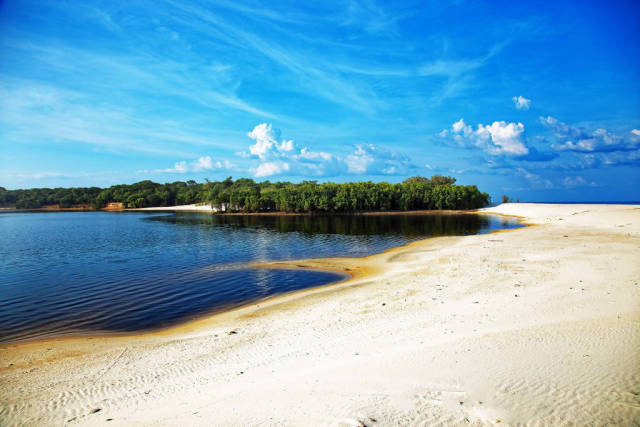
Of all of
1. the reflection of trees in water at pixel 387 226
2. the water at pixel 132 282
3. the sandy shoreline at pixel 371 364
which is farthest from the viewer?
the reflection of trees in water at pixel 387 226

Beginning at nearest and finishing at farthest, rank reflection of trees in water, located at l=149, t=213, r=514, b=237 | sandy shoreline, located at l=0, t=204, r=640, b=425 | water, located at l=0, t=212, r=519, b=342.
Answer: sandy shoreline, located at l=0, t=204, r=640, b=425 < water, located at l=0, t=212, r=519, b=342 < reflection of trees in water, located at l=149, t=213, r=514, b=237

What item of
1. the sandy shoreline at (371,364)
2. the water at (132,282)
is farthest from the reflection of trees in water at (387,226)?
the sandy shoreline at (371,364)

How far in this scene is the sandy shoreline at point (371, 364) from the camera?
679cm

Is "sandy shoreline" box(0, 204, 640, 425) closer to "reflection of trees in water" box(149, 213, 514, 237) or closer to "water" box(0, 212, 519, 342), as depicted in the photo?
"water" box(0, 212, 519, 342)

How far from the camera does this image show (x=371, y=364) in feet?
29.2

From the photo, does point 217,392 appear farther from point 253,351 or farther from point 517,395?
point 517,395

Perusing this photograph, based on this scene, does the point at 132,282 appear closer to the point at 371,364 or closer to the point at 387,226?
the point at 371,364

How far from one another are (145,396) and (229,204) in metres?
137

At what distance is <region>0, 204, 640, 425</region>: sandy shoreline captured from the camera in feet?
22.3

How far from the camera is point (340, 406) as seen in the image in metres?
6.88

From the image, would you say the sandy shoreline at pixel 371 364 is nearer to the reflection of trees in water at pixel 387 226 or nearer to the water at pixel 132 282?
the water at pixel 132 282

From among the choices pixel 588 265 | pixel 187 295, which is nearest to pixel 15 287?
pixel 187 295

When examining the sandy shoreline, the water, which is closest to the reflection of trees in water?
the water

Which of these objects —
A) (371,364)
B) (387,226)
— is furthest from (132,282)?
(387,226)
